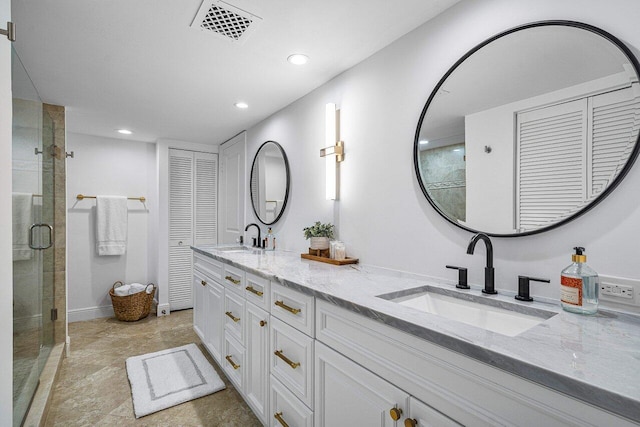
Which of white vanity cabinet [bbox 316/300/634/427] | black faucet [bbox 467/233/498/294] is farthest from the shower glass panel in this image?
black faucet [bbox 467/233/498/294]

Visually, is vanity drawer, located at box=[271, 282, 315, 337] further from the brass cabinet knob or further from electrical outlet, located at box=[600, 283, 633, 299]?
electrical outlet, located at box=[600, 283, 633, 299]

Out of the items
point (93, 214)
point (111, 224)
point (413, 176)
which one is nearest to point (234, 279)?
point (413, 176)

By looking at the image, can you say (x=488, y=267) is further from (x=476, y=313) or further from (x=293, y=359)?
(x=293, y=359)

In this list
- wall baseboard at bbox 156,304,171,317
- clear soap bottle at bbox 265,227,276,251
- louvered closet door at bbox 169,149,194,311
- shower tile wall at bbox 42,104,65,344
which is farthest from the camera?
louvered closet door at bbox 169,149,194,311

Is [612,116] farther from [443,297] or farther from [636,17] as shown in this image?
[443,297]

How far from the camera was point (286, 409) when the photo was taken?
5.20ft

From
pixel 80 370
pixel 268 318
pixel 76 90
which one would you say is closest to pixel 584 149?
pixel 268 318

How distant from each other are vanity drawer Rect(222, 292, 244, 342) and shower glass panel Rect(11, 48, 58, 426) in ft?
3.70

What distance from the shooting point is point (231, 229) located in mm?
4152

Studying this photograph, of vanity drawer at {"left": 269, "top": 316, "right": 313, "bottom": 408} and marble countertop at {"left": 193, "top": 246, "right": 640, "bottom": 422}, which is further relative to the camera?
vanity drawer at {"left": 269, "top": 316, "right": 313, "bottom": 408}

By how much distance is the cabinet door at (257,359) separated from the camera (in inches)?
69.7

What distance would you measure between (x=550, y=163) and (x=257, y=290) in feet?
5.16

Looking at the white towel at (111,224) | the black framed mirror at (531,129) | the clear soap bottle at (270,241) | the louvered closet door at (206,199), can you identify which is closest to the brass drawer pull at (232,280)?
the clear soap bottle at (270,241)

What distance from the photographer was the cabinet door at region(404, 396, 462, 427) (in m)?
0.87
